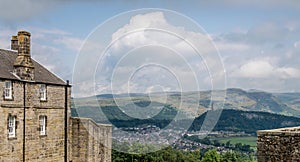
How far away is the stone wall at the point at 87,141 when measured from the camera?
3416 cm

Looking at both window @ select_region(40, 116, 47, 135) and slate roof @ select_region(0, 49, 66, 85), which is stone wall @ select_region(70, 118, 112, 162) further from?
slate roof @ select_region(0, 49, 66, 85)

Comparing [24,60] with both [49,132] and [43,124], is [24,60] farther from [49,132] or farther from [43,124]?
[49,132]

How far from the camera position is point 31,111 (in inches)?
1204

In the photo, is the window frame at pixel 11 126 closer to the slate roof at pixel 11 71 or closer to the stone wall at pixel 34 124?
the stone wall at pixel 34 124

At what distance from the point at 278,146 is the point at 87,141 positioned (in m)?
21.7

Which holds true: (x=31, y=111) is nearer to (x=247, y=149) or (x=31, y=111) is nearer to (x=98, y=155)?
(x=98, y=155)

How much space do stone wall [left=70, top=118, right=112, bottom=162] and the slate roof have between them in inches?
163


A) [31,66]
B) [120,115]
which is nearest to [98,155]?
[31,66]

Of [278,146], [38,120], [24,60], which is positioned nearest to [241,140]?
[38,120]

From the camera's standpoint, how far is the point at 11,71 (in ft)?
98.9

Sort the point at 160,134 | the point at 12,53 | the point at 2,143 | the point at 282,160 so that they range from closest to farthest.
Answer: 1. the point at 282,160
2. the point at 2,143
3. the point at 12,53
4. the point at 160,134

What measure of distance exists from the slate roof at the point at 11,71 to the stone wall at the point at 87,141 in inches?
163

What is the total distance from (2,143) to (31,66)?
6.84m

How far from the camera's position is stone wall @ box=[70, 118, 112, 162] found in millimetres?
34156
